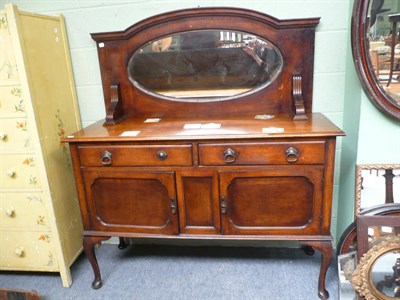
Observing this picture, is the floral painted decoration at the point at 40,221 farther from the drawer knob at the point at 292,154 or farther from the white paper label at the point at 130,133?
the drawer knob at the point at 292,154

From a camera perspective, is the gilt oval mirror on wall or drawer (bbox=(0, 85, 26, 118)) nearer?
the gilt oval mirror on wall

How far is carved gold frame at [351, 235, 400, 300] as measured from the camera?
1402 mm

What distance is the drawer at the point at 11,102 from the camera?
155 cm

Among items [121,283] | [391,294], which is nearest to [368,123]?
[391,294]

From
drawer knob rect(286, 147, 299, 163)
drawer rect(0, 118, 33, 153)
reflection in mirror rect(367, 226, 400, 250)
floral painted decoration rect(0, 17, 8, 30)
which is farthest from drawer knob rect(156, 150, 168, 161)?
reflection in mirror rect(367, 226, 400, 250)

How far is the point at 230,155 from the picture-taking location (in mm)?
1411

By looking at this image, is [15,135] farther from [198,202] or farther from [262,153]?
[262,153]

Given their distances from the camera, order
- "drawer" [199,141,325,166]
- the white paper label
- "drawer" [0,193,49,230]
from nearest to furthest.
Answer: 1. "drawer" [199,141,325,166]
2. the white paper label
3. "drawer" [0,193,49,230]

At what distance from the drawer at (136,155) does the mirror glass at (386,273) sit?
944 mm

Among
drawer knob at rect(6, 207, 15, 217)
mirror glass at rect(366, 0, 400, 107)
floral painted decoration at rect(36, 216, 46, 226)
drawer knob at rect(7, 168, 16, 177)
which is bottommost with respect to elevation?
floral painted decoration at rect(36, 216, 46, 226)

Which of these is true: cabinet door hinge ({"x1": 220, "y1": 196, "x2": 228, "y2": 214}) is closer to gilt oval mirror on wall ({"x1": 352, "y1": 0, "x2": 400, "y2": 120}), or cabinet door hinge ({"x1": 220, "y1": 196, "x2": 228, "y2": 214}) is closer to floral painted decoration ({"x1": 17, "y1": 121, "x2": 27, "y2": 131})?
gilt oval mirror on wall ({"x1": 352, "y1": 0, "x2": 400, "y2": 120})

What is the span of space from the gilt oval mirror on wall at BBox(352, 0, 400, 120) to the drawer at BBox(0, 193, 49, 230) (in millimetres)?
1675

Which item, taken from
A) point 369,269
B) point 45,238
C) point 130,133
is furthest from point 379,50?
point 45,238

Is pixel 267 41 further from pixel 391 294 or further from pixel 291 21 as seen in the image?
pixel 391 294
